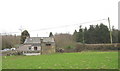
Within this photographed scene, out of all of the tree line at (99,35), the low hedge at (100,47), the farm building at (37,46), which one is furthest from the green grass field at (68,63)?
the tree line at (99,35)

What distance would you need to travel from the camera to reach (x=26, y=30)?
4866cm

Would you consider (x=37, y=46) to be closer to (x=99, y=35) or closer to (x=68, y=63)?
(x=99, y=35)

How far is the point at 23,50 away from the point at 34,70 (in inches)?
1062

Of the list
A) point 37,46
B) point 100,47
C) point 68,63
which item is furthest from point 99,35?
point 68,63

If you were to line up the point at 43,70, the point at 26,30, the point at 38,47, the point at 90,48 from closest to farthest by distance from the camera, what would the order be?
the point at 43,70 → the point at 90,48 → the point at 38,47 → the point at 26,30

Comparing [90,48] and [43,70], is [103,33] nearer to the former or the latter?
[90,48]

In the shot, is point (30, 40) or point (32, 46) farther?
point (30, 40)

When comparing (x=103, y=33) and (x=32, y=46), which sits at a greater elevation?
(x=103, y=33)

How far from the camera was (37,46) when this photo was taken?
124 feet

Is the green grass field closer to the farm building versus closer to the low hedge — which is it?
the low hedge

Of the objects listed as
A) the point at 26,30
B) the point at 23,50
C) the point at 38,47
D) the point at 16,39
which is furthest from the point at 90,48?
the point at 16,39

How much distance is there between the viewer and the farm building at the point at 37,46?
34.2 metres

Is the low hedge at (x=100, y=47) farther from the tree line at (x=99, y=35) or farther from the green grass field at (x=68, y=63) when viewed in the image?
the green grass field at (x=68, y=63)

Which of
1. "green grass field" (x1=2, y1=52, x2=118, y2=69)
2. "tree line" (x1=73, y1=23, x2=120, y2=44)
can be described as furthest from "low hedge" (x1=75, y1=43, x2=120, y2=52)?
"green grass field" (x1=2, y1=52, x2=118, y2=69)
